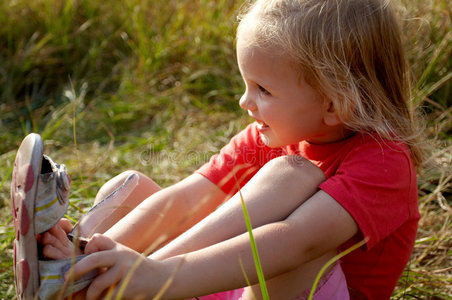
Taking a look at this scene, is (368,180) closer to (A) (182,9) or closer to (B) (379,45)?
(B) (379,45)

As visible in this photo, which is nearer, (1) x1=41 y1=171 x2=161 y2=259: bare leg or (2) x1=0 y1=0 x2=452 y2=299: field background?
(1) x1=41 y1=171 x2=161 y2=259: bare leg

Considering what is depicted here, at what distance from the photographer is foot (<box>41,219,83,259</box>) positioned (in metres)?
1.23

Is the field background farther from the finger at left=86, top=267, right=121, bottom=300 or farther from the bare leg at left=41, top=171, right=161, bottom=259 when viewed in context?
the finger at left=86, top=267, right=121, bottom=300

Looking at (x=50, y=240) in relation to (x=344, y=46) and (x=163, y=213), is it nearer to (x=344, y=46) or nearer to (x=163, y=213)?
(x=163, y=213)

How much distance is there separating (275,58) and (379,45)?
258mm

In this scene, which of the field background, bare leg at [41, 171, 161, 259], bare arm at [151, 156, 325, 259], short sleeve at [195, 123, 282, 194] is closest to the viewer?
bare arm at [151, 156, 325, 259]

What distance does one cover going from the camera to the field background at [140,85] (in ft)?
7.82

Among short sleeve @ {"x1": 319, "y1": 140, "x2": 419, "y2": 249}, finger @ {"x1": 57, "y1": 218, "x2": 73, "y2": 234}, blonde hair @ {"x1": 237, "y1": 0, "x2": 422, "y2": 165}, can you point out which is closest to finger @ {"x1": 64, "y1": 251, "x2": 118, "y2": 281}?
finger @ {"x1": 57, "y1": 218, "x2": 73, "y2": 234}

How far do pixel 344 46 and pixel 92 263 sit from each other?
2.45ft

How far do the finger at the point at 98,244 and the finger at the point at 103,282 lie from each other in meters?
0.06

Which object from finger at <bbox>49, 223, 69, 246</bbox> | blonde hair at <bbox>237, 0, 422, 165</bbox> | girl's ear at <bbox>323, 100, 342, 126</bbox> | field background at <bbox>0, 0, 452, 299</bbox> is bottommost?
field background at <bbox>0, 0, 452, 299</bbox>

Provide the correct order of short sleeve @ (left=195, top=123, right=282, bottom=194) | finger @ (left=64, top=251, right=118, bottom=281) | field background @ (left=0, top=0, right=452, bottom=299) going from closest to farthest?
finger @ (left=64, top=251, right=118, bottom=281), short sleeve @ (left=195, top=123, right=282, bottom=194), field background @ (left=0, top=0, right=452, bottom=299)

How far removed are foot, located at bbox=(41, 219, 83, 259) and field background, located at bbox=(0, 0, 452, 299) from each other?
62 centimetres

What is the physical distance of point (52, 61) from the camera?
323 cm
